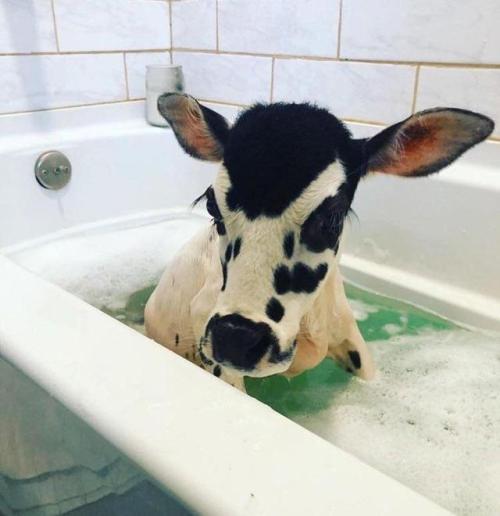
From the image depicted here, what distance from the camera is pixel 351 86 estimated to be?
4.19 feet

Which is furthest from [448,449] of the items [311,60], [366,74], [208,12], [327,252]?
[208,12]

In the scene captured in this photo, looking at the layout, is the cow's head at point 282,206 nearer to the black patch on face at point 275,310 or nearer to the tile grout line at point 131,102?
the black patch on face at point 275,310

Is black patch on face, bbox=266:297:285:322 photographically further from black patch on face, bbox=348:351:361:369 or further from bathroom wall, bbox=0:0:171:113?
bathroom wall, bbox=0:0:171:113

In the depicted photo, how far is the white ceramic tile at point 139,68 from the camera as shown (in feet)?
5.16

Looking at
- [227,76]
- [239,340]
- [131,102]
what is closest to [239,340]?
[239,340]

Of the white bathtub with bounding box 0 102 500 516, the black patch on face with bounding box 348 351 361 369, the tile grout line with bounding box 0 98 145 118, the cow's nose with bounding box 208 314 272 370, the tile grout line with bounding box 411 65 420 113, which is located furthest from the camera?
the tile grout line with bounding box 0 98 145 118

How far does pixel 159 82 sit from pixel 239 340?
1.14 meters

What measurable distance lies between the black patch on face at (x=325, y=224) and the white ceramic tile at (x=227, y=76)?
832 mm

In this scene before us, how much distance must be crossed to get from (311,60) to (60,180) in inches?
26.7

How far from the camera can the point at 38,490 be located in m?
0.65

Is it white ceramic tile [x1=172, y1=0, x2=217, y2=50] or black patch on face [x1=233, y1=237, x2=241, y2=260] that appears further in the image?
white ceramic tile [x1=172, y1=0, x2=217, y2=50]

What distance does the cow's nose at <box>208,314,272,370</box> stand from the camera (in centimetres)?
59

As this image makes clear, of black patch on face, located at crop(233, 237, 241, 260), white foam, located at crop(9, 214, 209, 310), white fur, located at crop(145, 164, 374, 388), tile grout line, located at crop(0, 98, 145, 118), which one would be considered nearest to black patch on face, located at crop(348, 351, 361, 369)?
white fur, located at crop(145, 164, 374, 388)

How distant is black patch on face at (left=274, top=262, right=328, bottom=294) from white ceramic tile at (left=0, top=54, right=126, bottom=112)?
101cm
